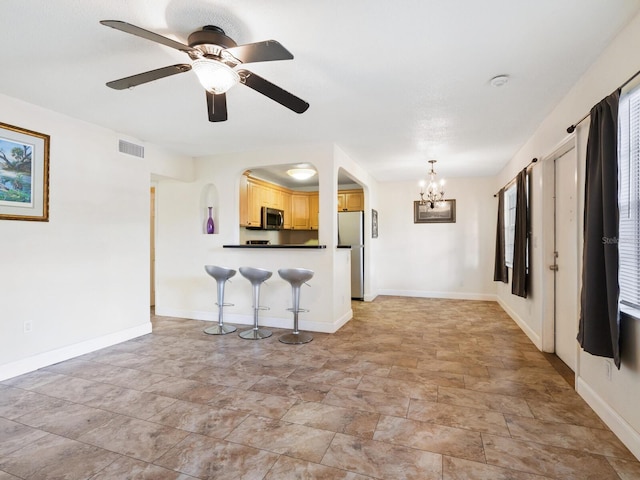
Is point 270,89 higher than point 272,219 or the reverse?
higher

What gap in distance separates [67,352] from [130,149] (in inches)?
94.9

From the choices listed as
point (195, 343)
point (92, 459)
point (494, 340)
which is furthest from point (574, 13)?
point (195, 343)

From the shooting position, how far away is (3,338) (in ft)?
9.55

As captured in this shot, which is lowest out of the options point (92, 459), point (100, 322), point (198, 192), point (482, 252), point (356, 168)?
point (92, 459)

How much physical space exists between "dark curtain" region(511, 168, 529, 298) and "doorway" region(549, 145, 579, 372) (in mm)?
549

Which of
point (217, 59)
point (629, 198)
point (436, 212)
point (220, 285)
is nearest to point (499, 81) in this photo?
point (629, 198)

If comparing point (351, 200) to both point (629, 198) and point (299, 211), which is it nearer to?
point (299, 211)

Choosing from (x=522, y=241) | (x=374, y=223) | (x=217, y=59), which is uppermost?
(x=217, y=59)

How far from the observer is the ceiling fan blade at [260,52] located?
68.2 inches

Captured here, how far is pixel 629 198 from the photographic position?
1.96 metres

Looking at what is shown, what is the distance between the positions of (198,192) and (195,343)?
2.32 metres

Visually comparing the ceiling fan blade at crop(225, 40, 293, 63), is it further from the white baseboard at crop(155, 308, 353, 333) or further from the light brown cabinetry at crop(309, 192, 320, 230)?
the light brown cabinetry at crop(309, 192, 320, 230)

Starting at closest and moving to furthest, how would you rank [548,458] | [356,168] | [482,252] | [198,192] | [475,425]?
[548,458], [475,425], [198,192], [356,168], [482,252]

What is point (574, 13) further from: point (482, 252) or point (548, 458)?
point (482, 252)
